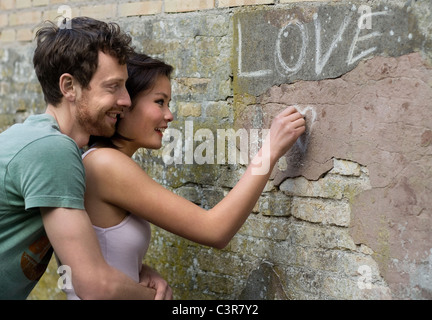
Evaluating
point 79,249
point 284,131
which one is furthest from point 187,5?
point 79,249

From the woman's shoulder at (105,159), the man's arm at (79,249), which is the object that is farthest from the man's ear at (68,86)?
the man's arm at (79,249)

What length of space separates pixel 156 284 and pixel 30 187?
87 centimetres

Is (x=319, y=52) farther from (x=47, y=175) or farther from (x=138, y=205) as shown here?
(x=47, y=175)

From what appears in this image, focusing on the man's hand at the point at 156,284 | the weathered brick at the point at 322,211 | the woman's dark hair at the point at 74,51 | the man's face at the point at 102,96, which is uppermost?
the woman's dark hair at the point at 74,51

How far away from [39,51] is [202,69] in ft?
3.61

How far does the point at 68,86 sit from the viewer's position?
2.59 m

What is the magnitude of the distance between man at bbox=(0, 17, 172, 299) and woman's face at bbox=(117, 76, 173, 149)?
122mm

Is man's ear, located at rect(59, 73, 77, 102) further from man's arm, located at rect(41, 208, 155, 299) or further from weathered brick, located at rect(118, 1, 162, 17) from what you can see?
weathered brick, located at rect(118, 1, 162, 17)

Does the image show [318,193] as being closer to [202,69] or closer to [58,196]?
[202,69]

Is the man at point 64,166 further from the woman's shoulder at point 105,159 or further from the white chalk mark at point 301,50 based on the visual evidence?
the white chalk mark at point 301,50

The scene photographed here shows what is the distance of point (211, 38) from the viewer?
11.3ft

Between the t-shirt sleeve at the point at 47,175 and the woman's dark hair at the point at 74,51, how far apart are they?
1.24 ft

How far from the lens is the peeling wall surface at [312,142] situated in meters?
2.58
